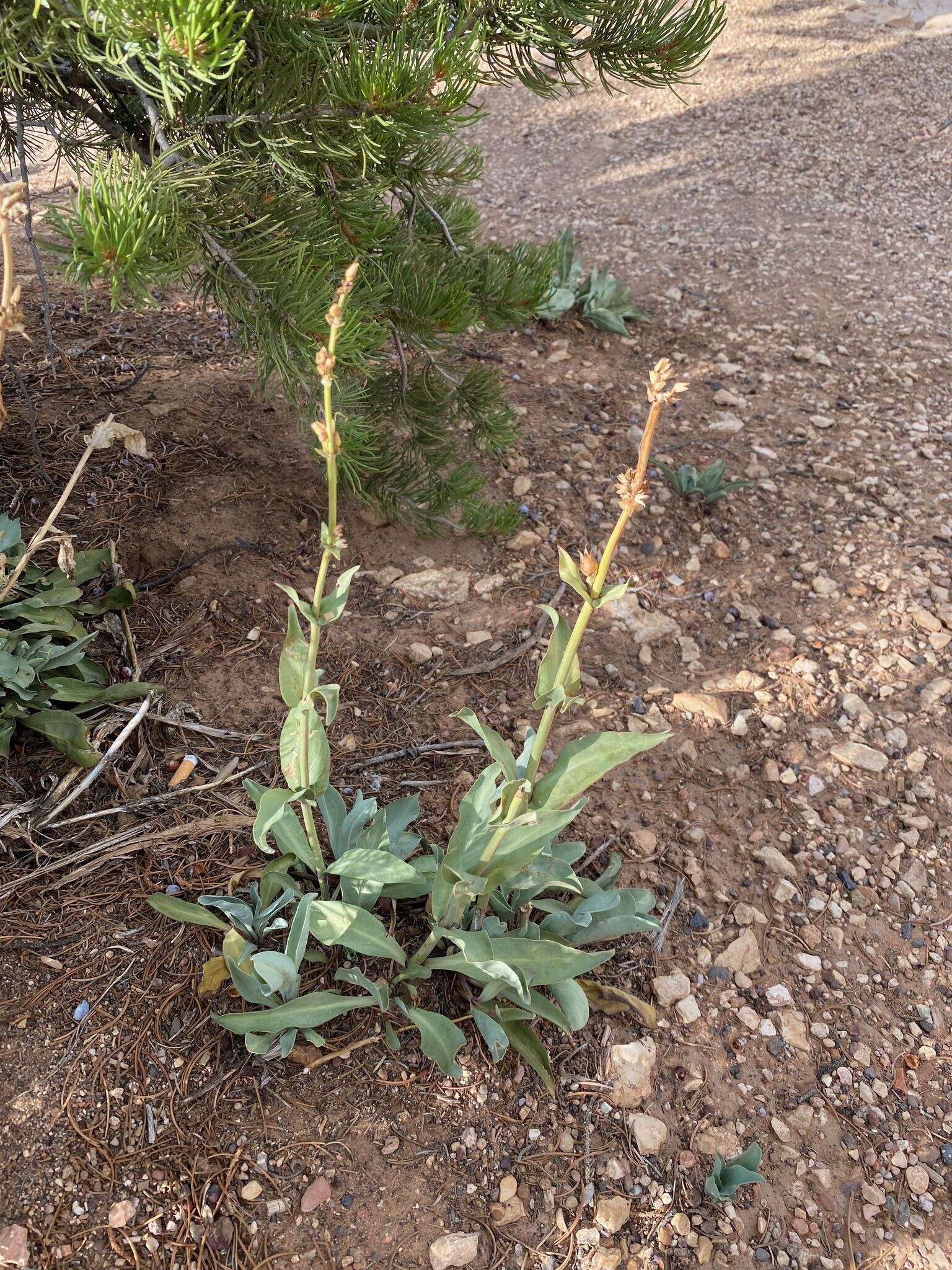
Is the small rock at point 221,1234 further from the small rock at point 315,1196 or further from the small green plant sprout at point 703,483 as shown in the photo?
the small green plant sprout at point 703,483

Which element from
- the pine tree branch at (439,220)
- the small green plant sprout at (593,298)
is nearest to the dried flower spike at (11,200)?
the pine tree branch at (439,220)

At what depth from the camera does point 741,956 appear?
6.82ft

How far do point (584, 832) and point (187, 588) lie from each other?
48.8 inches

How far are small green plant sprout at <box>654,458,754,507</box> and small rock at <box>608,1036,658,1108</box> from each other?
6.27ft

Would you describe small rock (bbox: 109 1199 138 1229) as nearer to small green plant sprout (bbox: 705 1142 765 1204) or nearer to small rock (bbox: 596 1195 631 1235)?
small rock (bbox: 596 1195 631 1235)

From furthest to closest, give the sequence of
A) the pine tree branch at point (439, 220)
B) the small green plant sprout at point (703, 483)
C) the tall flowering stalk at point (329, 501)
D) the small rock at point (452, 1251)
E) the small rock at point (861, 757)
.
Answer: the small green plant sprout at point (703, 483) < the small rock at point (861, 757) < the pine tree branch at point (439, 220) < the small rock at point (452, 1251) < the tall flowering stalk at point (329, 501)

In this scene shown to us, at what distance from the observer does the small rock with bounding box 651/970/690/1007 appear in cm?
197

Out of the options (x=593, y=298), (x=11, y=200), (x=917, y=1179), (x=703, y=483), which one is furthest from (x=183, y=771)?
(x=593, y=298)

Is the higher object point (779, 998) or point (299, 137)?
point (299, 137)

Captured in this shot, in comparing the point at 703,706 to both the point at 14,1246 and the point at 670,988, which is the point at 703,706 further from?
the point at 14,1246

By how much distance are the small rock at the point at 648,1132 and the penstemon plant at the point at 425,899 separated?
0.59 ft

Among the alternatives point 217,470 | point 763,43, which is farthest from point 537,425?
point 763,43

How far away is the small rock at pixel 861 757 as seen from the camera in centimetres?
251

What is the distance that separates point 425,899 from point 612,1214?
0.67 m
